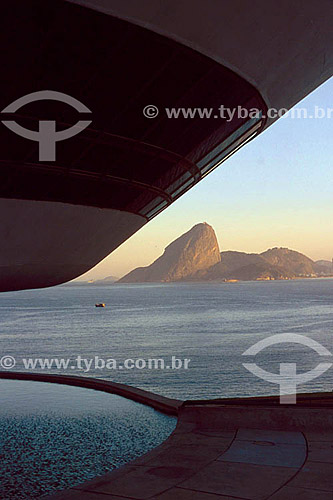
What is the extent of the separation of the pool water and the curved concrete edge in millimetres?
327

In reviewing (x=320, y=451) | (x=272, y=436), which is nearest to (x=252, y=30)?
(x=320, y=451)

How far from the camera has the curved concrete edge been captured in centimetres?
1842

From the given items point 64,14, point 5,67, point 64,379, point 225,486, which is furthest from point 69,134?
point 64,379

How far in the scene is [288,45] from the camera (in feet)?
37.1

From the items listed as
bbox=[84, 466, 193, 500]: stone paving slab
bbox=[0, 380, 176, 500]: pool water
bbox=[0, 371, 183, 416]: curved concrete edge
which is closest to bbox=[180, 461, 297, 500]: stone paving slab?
bbox=[84, 466, 193, 500]: stone paving slab

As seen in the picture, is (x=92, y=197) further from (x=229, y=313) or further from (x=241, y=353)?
(x=229, y=313)

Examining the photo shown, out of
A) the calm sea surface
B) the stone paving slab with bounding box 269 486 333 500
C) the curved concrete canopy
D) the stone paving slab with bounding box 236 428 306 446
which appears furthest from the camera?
the calm sea surface

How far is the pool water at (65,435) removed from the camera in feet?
43.3

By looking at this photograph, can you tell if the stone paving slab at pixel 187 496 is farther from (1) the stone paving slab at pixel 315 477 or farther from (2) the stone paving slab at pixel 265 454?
(2) the stone paving slab at pixel 265 454

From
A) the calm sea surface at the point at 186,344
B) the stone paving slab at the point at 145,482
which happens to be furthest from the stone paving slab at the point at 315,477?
the calm sea surface at the point at 186,344

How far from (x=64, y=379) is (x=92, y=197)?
14.1 metres

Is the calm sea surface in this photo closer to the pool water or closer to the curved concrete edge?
the curved concrete edge

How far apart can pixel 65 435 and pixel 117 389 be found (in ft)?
17.2

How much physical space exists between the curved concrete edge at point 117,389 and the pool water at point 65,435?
33 centimetres
